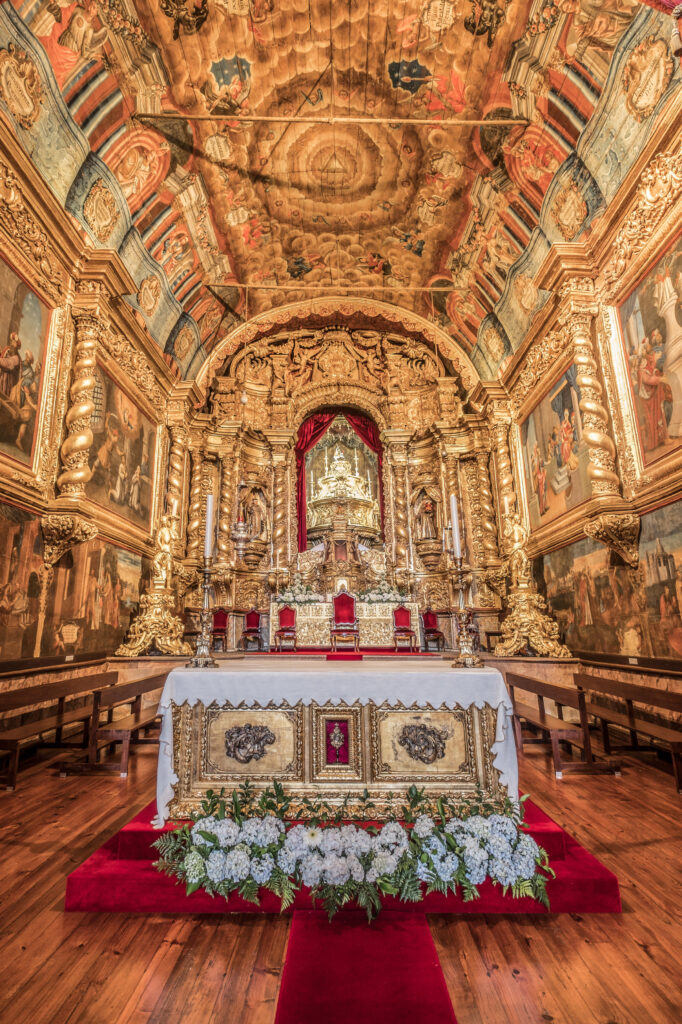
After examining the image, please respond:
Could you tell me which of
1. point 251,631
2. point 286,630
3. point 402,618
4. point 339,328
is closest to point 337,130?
point 339,328

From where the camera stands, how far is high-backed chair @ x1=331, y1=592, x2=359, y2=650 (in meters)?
11.2

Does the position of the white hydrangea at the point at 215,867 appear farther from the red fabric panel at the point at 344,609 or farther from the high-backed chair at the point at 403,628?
the high-backed chair at the point at 403,628

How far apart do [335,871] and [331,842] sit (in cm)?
13

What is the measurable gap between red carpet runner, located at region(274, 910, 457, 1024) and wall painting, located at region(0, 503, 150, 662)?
16.4 feet

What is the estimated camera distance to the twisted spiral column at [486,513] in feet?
40.1

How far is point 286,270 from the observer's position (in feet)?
42.6

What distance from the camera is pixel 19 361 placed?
645cm

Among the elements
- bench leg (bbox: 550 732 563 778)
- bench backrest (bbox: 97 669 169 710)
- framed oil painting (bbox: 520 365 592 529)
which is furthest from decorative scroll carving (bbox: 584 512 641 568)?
bench backrest (bbox: 97 669 169 710)

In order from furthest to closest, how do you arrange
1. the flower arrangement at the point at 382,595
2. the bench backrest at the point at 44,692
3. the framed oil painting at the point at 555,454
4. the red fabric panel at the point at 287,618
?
1. the flower arrangement at the point at 382,595
2. the red fabric panel at the point at 287,618
3. the framed oil painting at the point at 555,454
4. the bench backrest at the point at 44,692

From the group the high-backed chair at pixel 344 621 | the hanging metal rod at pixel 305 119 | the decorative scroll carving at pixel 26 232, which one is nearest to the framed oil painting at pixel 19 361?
A: the decorative scroll carving at pixel 26 232

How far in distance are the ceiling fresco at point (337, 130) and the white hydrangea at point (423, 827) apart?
7917mm

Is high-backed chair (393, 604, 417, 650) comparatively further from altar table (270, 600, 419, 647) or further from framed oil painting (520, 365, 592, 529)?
framed oil painting (520, 365, 592, 529)

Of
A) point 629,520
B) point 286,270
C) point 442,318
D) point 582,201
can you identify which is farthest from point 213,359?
point 629,520

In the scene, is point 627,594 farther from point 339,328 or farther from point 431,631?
Result: point 339,328
